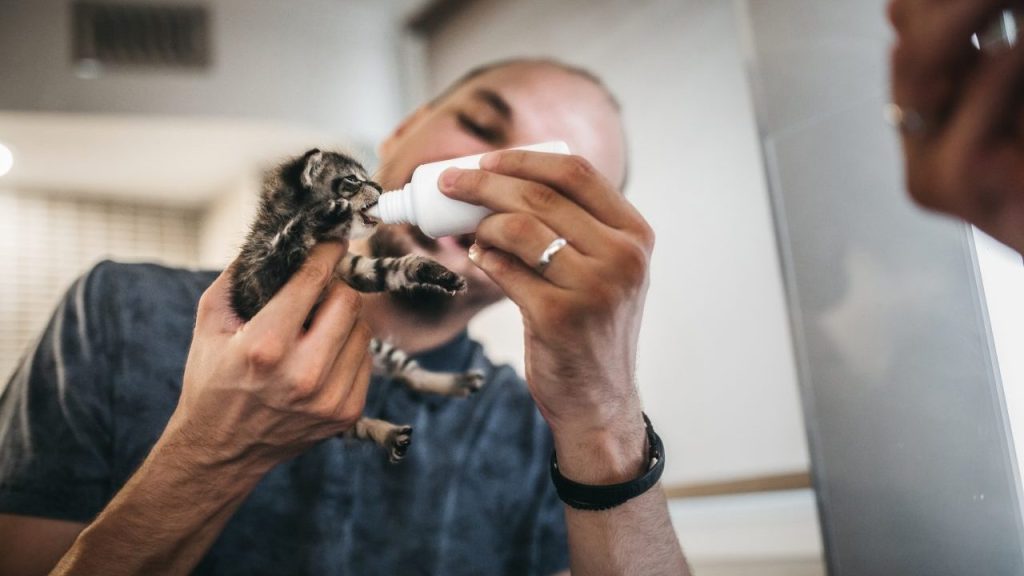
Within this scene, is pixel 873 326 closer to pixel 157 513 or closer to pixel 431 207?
pixel 431 207

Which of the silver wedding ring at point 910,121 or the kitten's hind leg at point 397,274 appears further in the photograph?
the kitten's hind leg at point 397,274

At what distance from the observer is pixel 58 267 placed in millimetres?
689

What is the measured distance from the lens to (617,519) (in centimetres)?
55

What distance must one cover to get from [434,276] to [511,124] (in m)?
0.29

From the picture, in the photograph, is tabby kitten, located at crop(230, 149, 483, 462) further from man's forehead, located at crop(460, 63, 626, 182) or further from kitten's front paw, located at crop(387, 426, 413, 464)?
man's forehead, located at crop(460, 63, 626, 182)

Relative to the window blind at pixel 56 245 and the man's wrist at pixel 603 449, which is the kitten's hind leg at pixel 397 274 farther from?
the window blind at pixel 56 245

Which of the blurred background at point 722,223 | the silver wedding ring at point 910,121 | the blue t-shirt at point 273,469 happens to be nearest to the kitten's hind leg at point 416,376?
the blue t-shirt at point 273,469

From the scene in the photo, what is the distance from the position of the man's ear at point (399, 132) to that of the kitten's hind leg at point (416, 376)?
0.22 metres

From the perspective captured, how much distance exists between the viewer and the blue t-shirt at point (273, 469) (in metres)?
0.60

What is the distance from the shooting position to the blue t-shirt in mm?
604

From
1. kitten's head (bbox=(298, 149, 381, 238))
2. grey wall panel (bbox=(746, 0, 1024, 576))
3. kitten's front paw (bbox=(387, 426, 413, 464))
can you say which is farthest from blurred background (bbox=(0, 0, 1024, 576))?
kitten's front paw (bbox=(387, 426, 413, 464))

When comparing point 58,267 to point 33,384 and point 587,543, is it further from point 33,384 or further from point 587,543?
point 587,543

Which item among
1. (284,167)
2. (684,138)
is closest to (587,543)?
(284,167)

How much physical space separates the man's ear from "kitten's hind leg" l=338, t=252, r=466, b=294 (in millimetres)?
257
